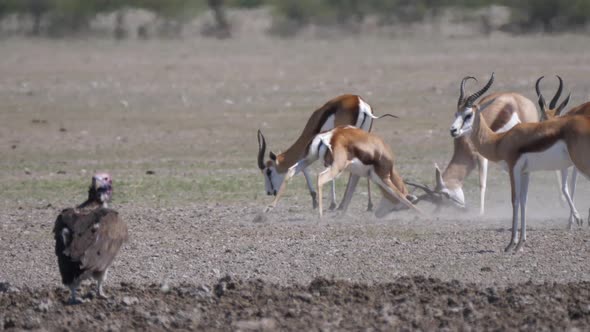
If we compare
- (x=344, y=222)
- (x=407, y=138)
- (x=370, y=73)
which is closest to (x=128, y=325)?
(x=344, y=222)

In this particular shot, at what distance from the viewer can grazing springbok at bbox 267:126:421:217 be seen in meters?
13.0

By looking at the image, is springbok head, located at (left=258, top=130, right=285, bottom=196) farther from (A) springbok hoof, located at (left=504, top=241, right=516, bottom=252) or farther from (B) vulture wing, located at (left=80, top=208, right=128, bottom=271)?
(B) vulture wing, located at (left=80, top=208, right=128, bottom=271)

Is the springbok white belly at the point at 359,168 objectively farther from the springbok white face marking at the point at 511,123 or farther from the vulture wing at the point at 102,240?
the vulture wing at the point at 102,240

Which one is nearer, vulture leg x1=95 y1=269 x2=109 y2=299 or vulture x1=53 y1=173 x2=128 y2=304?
vulture x1=53 y1=173 x2=128 y2=304

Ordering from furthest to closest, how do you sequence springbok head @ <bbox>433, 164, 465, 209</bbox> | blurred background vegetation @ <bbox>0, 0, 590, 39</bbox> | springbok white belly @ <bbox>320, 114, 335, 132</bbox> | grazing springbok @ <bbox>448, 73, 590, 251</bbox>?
blurred background vegetation @ <bbox>0, 0, 590, 39</bbox> < springbok white belly @ <bbox>320, 114, 335, 132</bbox> < springbok head @ <bbox>433, 164, 465, 209</bbox> < grazing springbok @ <bbox>448, 73, 590, 251</bbox>

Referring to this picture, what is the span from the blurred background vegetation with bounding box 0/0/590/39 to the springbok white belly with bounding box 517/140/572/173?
29.6 meters

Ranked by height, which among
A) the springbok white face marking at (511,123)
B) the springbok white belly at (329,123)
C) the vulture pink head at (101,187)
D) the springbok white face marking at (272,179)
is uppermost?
the springbok white face marking at (511,123)

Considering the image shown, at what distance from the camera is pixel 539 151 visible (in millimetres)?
10703

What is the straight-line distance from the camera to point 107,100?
1024 inches

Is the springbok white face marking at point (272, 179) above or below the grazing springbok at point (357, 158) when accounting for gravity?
below

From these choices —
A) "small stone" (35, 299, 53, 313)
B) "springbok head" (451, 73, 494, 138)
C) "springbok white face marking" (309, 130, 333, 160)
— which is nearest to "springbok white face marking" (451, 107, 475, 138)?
"springbok head" (451, 73, 494, 138)

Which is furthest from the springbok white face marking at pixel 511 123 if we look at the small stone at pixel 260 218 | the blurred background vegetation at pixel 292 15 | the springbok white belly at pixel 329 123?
the blurred background vegetation at pixel 292 15

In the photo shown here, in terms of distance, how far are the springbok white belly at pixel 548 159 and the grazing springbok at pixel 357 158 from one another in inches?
104

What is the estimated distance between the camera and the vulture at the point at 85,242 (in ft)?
26.9
